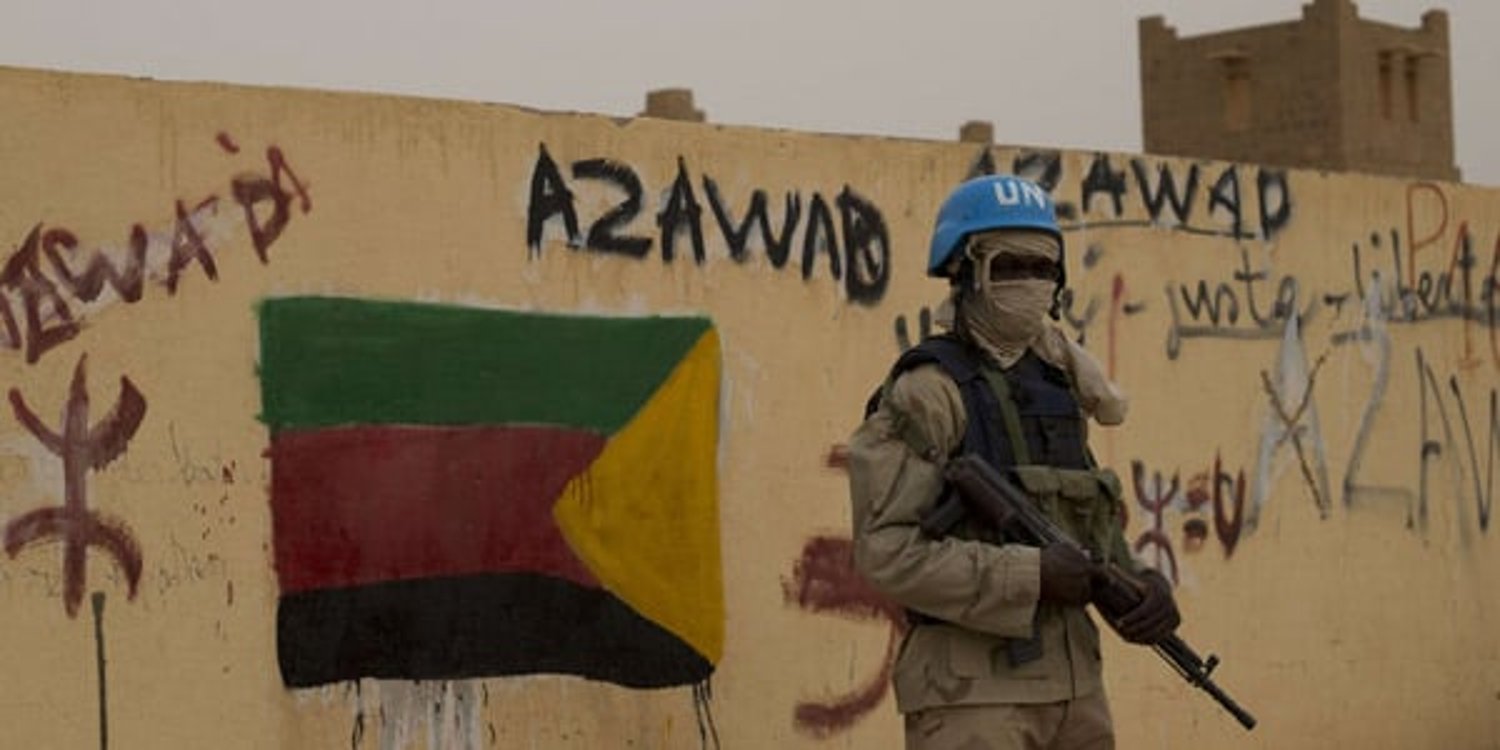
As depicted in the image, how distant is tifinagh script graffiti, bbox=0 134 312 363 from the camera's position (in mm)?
5883

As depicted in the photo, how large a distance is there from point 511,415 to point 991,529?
1.62m

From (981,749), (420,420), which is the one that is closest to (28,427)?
(420,420)

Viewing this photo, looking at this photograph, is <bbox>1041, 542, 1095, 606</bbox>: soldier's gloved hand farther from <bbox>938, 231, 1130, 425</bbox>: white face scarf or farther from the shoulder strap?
<bbox>938, 231, 1130, 425</bbox>: white face scarf

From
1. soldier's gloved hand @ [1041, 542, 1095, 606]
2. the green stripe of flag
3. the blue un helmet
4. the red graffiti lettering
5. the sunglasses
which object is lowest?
the red graffiti lettering

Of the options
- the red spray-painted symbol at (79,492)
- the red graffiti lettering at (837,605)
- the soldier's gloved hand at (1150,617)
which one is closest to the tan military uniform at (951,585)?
the soldier's gloved hand at (1150,617)

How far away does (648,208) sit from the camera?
7.00m

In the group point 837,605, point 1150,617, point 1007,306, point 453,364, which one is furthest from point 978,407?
point 837,605

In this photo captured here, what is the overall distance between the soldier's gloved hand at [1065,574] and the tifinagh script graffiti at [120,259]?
6.13ft

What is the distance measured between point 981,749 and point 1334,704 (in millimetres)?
3874

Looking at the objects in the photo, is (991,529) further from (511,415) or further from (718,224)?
(718,224)

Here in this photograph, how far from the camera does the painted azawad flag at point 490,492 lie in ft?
20.8

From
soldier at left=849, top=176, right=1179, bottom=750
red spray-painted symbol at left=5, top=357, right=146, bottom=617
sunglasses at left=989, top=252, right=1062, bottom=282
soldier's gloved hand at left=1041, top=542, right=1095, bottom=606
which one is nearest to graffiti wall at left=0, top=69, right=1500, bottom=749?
red spray-painted symbol at left=5, top=357, right=146, bottom=617

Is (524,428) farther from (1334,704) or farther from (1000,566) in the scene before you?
(1334,704)

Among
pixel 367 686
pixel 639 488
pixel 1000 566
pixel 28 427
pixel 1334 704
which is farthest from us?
pixel 1334 704
